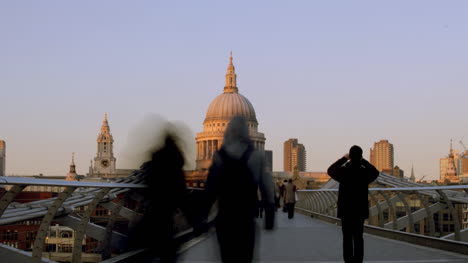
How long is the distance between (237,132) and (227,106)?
157926 millimetres

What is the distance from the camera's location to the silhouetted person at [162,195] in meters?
4.01

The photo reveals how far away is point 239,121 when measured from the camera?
15.4ft

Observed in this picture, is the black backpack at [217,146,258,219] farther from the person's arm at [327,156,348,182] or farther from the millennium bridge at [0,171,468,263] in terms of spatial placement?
the person's arm at [327,156,348,182]

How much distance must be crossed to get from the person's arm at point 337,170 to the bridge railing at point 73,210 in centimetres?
207

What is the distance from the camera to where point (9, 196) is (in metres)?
4.13

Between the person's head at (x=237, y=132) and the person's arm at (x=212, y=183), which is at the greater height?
the person's head at (x=237, y=132)

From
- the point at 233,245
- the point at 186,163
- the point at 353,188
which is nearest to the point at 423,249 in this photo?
the point at 353,188

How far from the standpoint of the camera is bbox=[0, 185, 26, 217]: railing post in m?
4.06

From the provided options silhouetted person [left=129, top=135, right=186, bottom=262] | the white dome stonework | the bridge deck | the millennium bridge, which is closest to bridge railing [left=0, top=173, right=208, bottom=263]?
the millennium bridge

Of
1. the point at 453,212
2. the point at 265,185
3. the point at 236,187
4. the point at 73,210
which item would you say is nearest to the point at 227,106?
the point at 453,212

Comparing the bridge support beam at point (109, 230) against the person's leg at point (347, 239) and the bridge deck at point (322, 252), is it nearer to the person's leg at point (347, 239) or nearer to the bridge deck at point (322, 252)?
the bridge deck at point (322, 252)

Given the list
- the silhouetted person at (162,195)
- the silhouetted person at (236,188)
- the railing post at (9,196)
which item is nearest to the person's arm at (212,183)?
the silhouetted person at (236,188)

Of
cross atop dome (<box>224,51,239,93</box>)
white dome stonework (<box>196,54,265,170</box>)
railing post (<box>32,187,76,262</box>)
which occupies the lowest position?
railing post (<box>32,187,76,262</box>)

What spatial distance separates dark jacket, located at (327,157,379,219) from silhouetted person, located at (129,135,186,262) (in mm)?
3381
